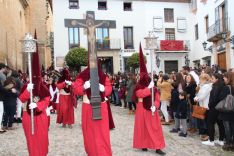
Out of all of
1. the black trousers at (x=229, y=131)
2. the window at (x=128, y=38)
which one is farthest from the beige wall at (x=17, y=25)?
the black trousers at (x=229, y=131)

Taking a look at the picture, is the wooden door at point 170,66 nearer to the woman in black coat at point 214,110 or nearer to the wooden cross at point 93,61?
the woman in black coat at point 214,110

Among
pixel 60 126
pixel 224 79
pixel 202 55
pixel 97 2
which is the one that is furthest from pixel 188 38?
pixel 224 79

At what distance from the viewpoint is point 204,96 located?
31.4 ft

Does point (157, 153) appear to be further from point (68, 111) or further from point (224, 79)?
point (68, 111)

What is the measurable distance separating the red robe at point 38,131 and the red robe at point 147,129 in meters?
2.13

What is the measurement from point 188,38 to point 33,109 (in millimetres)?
31002

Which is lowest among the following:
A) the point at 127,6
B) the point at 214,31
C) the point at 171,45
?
the point at 171,45

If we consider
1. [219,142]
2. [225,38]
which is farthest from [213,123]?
[225,38]

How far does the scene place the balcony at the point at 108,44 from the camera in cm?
3534

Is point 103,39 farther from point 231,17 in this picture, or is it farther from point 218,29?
point 231,17

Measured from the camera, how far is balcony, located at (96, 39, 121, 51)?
116ft

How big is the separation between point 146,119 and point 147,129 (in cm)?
21

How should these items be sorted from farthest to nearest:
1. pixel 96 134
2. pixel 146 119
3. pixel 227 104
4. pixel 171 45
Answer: pixel 171 45 < pixel 146 119 < pixel 227 104 < pixel 96 134

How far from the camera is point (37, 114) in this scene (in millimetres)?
7305
